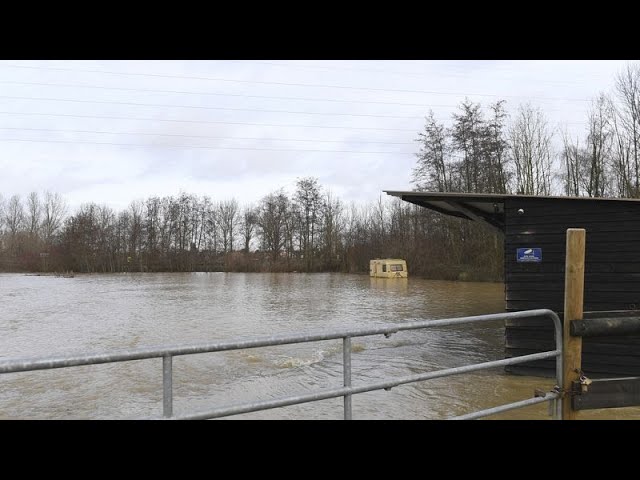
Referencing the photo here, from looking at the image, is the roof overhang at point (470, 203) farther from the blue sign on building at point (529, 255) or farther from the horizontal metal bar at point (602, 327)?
the horizontal metal bar at point (602, 327)

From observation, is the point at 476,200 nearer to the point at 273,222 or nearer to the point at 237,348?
the point at 237,348

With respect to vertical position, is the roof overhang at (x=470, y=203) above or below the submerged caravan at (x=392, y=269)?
above

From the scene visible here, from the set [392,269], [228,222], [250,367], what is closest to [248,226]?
[228,222]

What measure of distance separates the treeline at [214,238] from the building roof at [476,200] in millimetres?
43832

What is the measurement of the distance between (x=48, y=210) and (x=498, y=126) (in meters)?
83.0

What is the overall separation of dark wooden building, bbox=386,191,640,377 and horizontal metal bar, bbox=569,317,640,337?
4376mm

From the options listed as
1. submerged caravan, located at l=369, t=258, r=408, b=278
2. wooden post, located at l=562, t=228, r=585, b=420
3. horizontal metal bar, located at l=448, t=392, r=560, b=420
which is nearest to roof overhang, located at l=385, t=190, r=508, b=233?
wooden post, located at l=562, t=228, r=585, b=420

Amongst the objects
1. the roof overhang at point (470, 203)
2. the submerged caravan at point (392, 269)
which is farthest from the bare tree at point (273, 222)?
the roof overhang at point (470, 203)

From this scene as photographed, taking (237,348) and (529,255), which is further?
(529,255)

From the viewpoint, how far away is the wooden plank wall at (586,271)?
8.27 meters

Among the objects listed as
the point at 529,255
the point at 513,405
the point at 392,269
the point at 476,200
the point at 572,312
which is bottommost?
the point at 513,405

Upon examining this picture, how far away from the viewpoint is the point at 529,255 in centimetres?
934

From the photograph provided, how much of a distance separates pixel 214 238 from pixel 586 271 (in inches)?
3113
